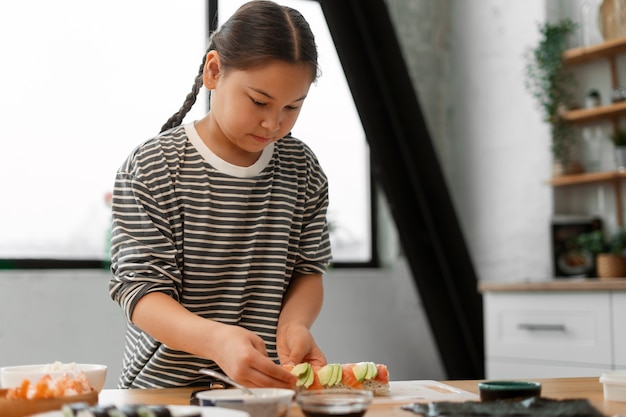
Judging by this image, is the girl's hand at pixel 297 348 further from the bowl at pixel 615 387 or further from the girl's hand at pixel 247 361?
the bowl at pixel 615 387

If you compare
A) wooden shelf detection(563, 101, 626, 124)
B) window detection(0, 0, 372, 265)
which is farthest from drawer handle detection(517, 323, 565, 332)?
window detection(0, 0, 372, 265)

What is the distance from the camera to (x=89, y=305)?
3.08 metres

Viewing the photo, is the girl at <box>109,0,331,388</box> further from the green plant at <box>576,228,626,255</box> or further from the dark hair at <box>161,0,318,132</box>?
the green plant at <box>576,228,626,255</box>

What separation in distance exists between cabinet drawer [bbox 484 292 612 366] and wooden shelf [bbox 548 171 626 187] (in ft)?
1.99

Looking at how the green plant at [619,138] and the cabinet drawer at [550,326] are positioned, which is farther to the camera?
the green plant at [619,138]

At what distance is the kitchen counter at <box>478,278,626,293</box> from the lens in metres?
2.58

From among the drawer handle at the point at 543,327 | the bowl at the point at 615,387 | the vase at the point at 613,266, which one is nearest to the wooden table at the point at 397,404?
the bowl at the point at 615,387

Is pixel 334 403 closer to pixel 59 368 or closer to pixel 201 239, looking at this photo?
pixel 59 368

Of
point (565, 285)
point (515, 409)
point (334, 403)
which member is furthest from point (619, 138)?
point (334, 403)

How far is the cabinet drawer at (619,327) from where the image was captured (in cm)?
255

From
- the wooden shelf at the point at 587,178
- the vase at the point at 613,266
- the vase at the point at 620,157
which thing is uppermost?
the vase at the point at 620,157

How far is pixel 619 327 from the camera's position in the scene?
2.57 m

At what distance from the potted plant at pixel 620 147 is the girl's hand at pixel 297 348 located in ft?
7.02

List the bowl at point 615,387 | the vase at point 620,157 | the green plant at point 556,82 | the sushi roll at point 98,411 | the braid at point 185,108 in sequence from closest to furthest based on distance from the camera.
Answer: the sushi roll at point 98,411 → the bowl at point 615,387 → the braid at point 185,108 → the vase at point 620,157 → the green plant at point 556,82
